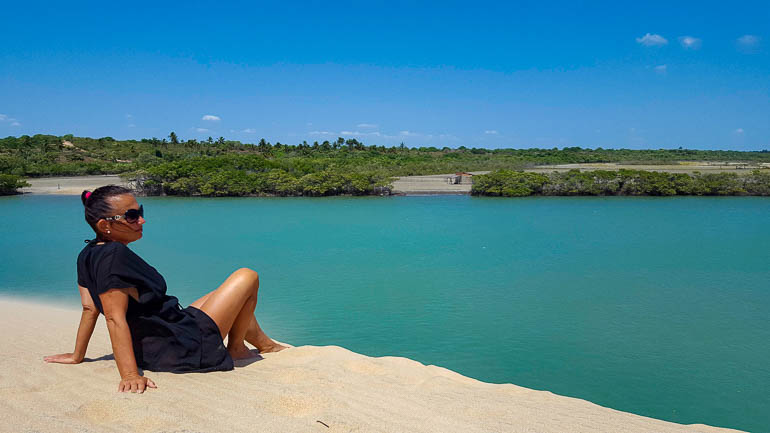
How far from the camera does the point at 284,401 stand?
2.86m

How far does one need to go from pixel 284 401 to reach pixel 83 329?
131cm

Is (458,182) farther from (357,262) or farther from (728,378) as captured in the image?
(728,378)

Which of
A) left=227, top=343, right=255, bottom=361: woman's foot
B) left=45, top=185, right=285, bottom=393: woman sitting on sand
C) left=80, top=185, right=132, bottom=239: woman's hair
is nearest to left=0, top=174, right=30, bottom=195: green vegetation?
left=45, top=185, right=285, bottom=393: woman sitting on sand

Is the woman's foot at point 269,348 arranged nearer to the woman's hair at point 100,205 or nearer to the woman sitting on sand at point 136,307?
the woman sitting on sand at point 136,307

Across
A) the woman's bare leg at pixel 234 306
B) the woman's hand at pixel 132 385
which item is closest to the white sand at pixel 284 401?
the woman's hand at pixel 132 385

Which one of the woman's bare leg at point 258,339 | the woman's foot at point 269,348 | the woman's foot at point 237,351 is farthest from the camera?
the woman's foot at point 269,348

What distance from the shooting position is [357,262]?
36.6 ft

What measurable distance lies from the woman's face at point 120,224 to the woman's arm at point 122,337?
0.33 metres

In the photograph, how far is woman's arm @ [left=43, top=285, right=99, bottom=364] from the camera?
305cm

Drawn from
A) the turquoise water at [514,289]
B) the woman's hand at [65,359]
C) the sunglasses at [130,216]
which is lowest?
the turquoise water at [514,289]

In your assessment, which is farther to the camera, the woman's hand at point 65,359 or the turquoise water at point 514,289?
the turquoise water at point 514,289

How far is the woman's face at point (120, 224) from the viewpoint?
9.30 feet

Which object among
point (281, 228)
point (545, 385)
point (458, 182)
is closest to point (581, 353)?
point (545, 385)

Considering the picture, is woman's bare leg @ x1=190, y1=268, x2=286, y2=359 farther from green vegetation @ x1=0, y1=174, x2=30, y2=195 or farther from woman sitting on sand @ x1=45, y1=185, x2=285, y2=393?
green vegetation @ x1=0, y1=174, x2=30, y2=195
